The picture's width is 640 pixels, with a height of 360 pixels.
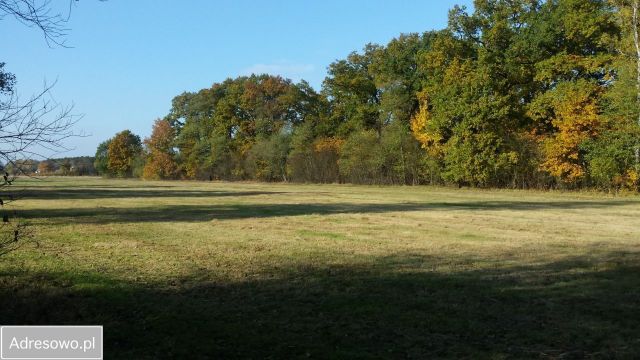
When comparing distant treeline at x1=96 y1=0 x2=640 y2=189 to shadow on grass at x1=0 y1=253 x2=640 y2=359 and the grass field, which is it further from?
shadow on grass at x1=0 y1=253 x2=640 y2=359

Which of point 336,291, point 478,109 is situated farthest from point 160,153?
point 336,291

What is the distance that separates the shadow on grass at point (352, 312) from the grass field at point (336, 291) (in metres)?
0.03

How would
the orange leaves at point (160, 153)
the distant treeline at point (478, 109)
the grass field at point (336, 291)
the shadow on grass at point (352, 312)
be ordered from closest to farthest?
the shadow on grass at point (352, 312), the grass field at point (336, 291), the distant treeline at point (478, 109), the orange leaves at point (160, 153)

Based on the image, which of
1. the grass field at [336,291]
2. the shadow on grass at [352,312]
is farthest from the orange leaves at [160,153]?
the shadow on grass at [352,312]

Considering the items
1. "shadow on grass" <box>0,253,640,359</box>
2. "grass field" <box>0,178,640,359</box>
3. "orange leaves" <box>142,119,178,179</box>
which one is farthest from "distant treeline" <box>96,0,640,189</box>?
"shadow on grass" <box>0,253,640,359</box>

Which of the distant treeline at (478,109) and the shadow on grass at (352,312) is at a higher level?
the distant treeline at (478,109)

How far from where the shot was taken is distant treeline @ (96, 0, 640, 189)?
118 feet

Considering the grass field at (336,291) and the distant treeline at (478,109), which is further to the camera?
the distant treeline at (478,109)

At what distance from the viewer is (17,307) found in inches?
254

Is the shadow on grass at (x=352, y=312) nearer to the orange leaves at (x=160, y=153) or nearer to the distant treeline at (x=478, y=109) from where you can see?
the distant treeline at (x=478, y=109)

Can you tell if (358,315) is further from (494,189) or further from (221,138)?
(221,138)

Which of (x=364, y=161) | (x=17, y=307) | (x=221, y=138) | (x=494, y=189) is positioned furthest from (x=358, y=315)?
(x=221, y=138)

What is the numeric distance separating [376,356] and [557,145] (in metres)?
36.9

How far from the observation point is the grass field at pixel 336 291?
17.9 feet
